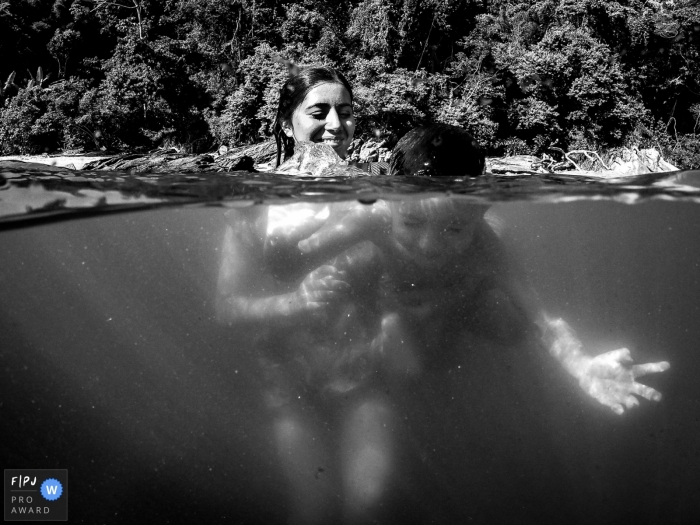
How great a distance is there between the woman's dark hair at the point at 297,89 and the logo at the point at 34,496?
2.31 m

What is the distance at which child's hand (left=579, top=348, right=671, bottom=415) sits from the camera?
9.30 feet

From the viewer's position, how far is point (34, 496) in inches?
123

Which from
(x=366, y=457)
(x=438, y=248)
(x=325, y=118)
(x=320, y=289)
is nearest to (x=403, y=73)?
(x=325, y=118)

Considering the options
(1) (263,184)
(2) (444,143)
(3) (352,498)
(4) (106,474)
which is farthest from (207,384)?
(2) (444,143)

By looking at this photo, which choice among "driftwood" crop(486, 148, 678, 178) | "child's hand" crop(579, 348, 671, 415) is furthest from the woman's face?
"driftwood" crop(486, 148, 678, 178)

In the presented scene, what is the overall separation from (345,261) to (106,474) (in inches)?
85.2

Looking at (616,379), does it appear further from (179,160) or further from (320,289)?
(179,160)

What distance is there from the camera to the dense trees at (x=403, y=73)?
54.3 ft

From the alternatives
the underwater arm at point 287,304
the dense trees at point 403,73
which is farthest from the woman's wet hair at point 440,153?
the dense trees at point 403,73

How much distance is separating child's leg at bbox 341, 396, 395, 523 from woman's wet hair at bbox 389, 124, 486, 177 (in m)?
1.32

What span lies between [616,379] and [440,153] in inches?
58.1

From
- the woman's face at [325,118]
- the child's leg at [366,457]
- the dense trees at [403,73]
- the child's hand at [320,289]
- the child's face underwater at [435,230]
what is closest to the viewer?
the child's hand at [320,289]

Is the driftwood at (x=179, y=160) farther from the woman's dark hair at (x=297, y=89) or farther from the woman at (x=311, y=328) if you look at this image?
the woman at (x=311, y=328)

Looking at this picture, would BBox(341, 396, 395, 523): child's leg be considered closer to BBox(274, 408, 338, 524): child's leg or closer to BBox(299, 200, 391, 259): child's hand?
BBox(274, 408, 338, 524): child's leg
